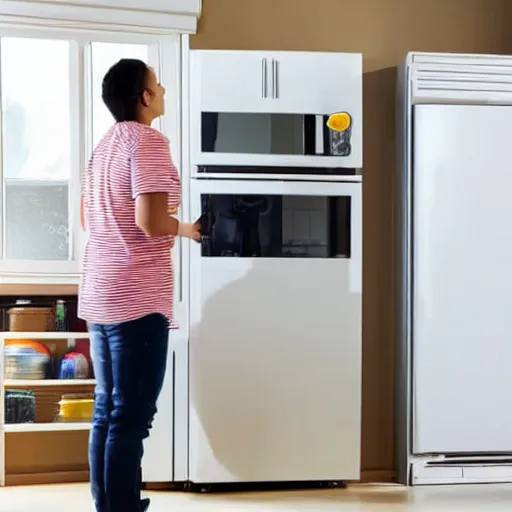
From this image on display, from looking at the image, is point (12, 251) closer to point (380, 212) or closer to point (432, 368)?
point (380, 212)

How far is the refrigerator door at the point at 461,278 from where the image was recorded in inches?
105

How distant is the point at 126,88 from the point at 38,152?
0.76 m

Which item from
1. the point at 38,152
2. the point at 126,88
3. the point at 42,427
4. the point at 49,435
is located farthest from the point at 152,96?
the point at 49,435

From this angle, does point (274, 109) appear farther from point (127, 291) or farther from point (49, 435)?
point (49, 435)

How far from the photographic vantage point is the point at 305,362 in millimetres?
2578

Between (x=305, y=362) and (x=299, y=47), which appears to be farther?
(x=299, y=47)

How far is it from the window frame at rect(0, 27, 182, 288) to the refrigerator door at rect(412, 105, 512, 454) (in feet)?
2.88

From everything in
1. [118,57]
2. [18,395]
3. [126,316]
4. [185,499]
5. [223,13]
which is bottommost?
[185,499]

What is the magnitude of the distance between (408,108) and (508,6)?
0.73 m

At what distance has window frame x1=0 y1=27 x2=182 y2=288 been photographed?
8.61 feet

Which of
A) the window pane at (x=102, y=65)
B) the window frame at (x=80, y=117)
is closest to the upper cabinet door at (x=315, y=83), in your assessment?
the window frame at (x=80, y=117)

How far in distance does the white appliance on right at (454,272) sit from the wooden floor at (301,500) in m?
0.12

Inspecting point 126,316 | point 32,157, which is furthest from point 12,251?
point 126,316

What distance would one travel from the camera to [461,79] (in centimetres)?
271
